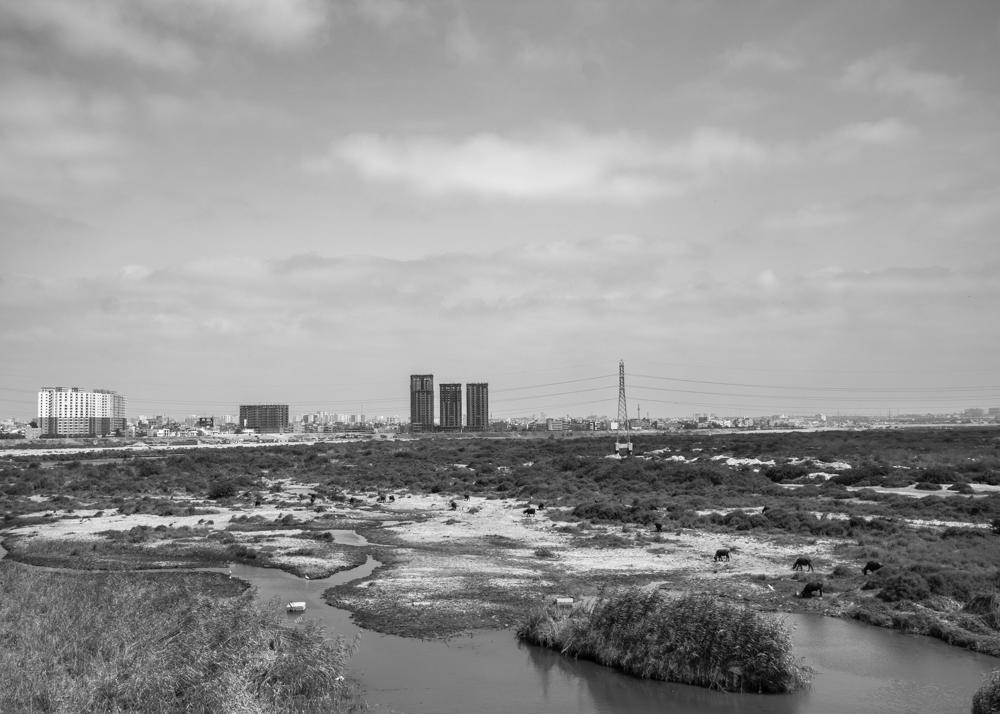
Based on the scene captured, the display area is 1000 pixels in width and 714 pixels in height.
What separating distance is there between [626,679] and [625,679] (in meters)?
0.03

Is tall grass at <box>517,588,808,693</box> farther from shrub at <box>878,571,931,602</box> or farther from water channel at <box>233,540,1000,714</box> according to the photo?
shrub at <box>878,571,931,602</box>

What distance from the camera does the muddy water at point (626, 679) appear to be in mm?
18172

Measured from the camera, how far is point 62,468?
307ft

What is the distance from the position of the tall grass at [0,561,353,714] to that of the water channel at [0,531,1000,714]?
169 cm

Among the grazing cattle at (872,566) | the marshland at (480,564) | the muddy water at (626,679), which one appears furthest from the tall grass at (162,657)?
the grazing cattle at (872,566)

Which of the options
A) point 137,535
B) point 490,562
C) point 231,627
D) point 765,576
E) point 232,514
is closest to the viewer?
point 231,627

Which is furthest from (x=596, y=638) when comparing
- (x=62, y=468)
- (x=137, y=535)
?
(x=62, y=468)

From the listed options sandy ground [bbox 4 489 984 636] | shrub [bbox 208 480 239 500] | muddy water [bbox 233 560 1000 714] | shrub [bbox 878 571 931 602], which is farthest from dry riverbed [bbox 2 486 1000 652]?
shrub [bbox 208 480 239 500]

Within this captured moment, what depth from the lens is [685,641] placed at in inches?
793

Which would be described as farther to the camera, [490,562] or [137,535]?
[137,535]

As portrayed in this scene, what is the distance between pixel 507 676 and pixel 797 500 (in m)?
42.2

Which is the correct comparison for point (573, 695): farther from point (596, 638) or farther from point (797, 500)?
point (797, 500)

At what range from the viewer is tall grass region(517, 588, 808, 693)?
19141 mm

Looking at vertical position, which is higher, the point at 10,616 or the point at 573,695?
the point at 10,616
